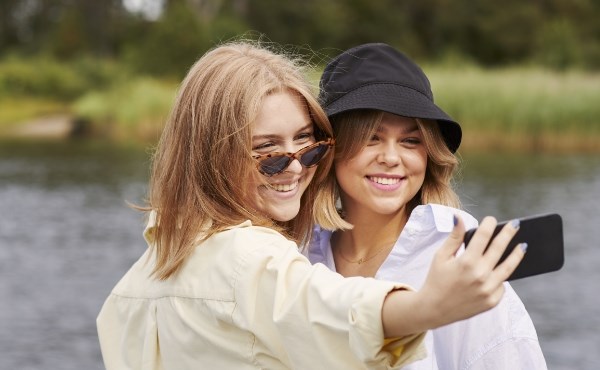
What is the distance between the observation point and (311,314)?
1.64m

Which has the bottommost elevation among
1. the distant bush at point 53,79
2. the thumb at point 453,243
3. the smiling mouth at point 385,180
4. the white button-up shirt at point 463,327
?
the distant bush at point 53,79

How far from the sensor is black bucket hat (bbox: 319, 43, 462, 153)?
2.41m

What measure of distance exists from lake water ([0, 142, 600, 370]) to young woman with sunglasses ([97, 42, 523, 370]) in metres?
3.66

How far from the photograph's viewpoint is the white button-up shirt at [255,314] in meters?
1.59

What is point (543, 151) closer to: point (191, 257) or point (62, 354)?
point (62, 354)

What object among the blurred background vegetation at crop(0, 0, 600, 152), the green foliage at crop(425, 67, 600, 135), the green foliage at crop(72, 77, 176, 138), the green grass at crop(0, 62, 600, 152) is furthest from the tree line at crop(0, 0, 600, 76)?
the green foliage at crop(425, 67, 600, 135)

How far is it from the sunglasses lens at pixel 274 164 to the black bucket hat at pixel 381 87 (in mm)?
377

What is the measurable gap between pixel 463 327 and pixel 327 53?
33.4 metres

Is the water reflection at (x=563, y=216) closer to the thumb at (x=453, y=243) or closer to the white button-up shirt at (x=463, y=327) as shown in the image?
the white button-up shirt at (x=463, y=327)

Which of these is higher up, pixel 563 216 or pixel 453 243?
pixel 453 243

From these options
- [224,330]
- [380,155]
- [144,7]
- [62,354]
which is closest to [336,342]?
[224,330]

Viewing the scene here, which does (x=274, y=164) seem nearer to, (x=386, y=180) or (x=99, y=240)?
(x=386, y=180)

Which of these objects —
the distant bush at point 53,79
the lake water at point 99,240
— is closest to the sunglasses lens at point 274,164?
the lake water at point 99,240

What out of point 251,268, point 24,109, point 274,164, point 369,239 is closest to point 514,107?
point 24,109
